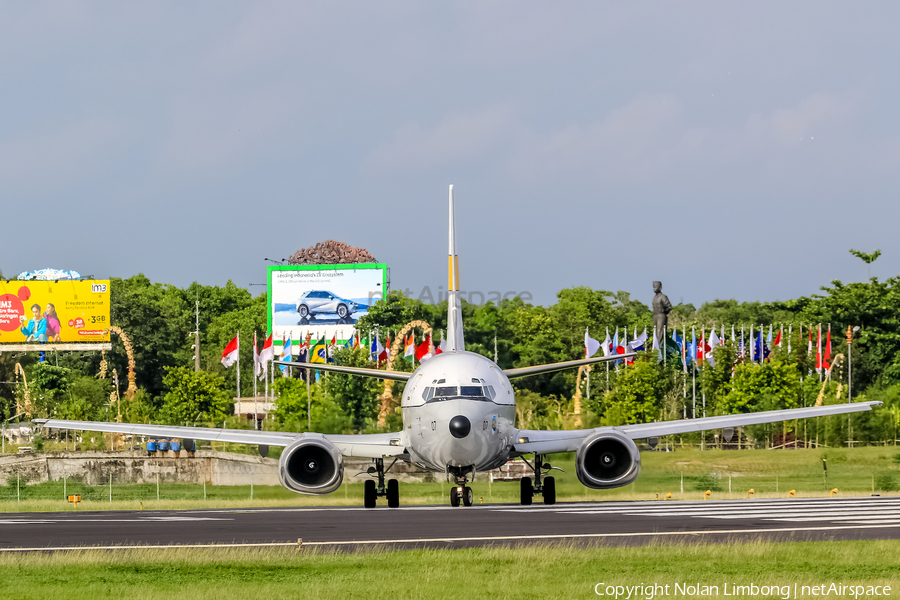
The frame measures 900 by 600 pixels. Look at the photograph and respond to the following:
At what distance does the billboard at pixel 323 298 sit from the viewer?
516ft

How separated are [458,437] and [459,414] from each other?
1.98 feet

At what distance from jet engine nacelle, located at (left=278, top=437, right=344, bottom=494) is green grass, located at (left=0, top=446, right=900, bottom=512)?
1385 cm

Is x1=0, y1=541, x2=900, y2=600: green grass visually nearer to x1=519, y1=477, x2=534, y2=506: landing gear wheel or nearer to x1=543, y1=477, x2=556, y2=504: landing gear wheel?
x1=519, y1=477, x2=534, y2=506: landing gear wheel

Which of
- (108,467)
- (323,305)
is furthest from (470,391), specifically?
(323,305)

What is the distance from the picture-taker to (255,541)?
2636 centimetres

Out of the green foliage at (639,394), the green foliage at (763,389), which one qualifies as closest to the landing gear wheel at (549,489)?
the green foliage at (639,394)

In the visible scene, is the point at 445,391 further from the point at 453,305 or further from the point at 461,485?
the point at 453,305

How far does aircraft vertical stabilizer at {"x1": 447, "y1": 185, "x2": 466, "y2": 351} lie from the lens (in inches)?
1534

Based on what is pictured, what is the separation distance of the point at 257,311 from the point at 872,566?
7051 inches

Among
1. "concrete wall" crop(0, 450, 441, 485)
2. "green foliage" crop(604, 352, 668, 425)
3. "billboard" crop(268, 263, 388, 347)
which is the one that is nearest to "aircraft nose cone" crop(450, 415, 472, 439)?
"concrete wall" crop(0, 450, 441, 485)

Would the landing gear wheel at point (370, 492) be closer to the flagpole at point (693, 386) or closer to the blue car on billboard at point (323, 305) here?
the flagpole at point (693, 386)

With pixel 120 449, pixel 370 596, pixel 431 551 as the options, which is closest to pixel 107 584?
pixel 370 596

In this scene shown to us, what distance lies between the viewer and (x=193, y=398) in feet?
381

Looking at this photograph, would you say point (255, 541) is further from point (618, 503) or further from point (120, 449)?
point (120, 449)
